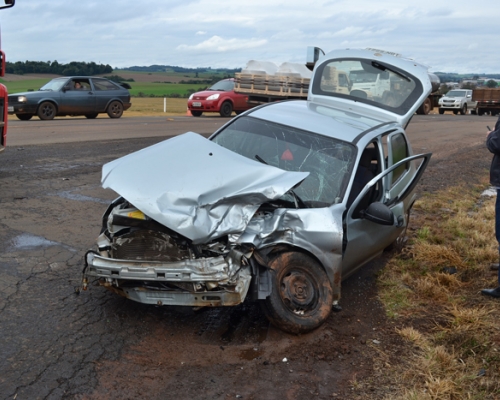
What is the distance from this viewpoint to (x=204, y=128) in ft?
61.2

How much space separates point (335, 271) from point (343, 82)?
3.10m

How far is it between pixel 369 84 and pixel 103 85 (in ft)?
54.6

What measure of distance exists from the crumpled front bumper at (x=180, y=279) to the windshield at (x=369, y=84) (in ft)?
10.7

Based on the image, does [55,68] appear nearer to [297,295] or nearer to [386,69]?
[386,69]

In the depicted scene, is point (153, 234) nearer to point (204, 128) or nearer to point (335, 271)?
point (335, 271)

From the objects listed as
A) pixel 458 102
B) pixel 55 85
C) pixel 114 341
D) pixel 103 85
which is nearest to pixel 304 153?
pixel 114 341

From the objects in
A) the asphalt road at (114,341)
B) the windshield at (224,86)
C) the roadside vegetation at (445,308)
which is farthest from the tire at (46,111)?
the roadside vegetation at (445,308)

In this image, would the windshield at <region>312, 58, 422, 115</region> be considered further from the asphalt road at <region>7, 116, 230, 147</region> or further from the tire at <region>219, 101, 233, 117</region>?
the tire at <region>219, 101, 233, 117</region>

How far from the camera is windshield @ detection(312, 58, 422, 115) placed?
21.7ft

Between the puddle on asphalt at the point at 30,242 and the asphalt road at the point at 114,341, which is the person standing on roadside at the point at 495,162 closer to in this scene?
the asphalt road at the point at 114,341

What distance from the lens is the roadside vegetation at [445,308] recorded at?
13.3ft

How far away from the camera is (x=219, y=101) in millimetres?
24188

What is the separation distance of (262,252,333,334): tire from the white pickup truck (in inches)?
1519

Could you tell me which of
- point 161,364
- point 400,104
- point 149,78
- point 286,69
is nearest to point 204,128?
point 286,69
